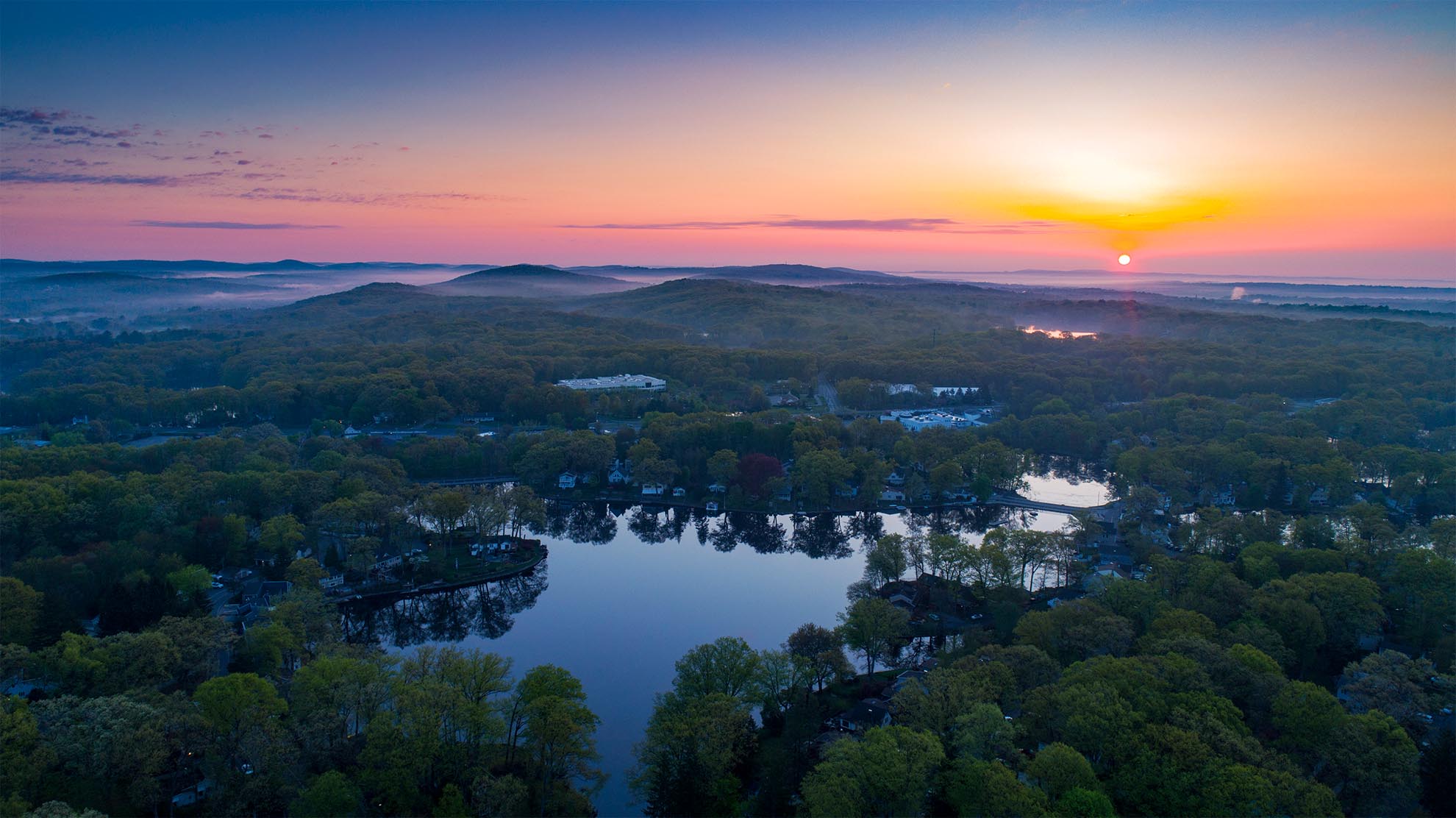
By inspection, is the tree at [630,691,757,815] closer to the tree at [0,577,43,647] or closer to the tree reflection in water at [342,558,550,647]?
the tree reflection in water at [342,558,550,647]

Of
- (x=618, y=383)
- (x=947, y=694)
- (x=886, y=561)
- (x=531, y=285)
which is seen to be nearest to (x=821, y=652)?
(x=947, y=694)

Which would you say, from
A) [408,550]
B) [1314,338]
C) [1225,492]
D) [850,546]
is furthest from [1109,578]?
[1314,338]

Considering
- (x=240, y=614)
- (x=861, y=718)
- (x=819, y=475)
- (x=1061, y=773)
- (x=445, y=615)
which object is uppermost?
(x=819, y=475)

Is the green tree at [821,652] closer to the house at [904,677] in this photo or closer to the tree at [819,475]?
the house at [904,677]

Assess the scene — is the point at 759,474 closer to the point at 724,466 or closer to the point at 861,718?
the point at 724,466

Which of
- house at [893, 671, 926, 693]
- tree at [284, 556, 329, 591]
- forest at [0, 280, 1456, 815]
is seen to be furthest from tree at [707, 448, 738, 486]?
tree at [284, 556, 329, 591]
